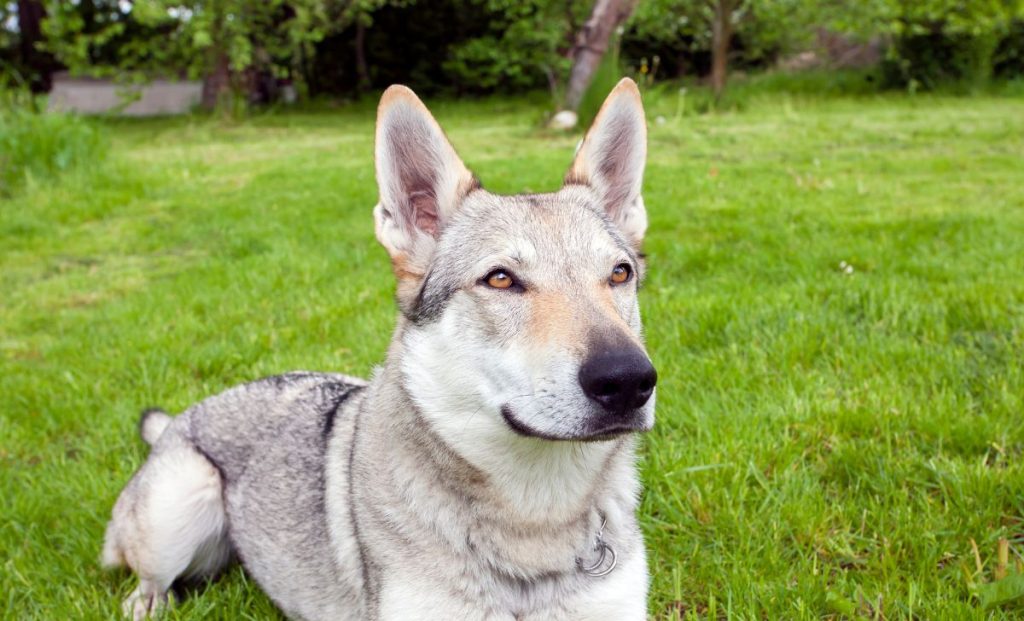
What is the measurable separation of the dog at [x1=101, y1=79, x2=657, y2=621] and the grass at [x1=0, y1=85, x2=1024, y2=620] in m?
0.36

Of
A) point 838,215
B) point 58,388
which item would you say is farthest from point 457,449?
point 838,215

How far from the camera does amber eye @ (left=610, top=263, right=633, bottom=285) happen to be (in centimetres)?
254

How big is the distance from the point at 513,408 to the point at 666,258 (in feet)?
14.1

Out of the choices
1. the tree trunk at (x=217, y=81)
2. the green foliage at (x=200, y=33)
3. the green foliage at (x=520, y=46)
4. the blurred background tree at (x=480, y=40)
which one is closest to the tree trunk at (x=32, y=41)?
the blurred background tree at (x=480, y=40)

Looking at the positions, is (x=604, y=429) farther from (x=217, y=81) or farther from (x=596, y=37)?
(x=217, y=81)

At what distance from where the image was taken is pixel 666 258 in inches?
246

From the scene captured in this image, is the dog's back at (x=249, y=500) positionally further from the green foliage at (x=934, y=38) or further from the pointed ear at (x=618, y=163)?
the green foliage at (x=934, y=38)

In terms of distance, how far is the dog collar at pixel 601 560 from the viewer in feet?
7.69

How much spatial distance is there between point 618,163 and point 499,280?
33.8 inches

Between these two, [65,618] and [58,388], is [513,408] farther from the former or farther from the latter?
[58,388]

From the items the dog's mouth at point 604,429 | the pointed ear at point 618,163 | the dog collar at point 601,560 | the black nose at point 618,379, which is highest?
the pointed ear at point 618,163

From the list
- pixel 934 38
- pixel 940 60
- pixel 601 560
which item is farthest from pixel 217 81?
pixel 601 560

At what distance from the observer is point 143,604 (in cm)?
294

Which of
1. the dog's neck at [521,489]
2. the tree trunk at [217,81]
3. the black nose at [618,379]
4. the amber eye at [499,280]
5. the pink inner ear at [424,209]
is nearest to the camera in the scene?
the black nose at [618,379]
